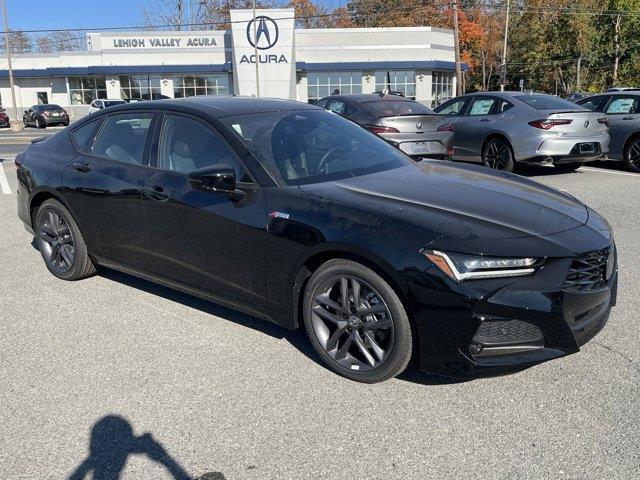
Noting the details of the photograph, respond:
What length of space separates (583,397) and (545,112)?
25.6 feet

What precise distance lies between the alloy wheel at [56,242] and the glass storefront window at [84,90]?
4611 cm

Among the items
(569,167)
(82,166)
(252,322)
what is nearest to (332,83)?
(569,167)

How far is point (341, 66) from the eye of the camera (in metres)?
44.8

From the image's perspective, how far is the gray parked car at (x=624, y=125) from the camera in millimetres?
10887

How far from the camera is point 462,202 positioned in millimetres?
3416

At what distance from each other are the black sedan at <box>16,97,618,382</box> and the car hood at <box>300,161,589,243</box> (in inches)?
0.5

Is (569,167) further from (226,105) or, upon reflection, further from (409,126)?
(226,105)

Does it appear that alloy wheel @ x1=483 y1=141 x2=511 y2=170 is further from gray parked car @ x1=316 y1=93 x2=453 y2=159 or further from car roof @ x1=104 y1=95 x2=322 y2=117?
car roof @ x1=104 y1=95 x2=322 y2=117

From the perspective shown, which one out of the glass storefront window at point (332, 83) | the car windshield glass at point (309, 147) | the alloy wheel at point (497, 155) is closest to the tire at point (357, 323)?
the car windshield glass at point (309, 147)

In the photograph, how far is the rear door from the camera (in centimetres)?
1087

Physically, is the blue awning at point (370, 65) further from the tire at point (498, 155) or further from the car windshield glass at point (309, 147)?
the car windshield glass at point (309, 147)

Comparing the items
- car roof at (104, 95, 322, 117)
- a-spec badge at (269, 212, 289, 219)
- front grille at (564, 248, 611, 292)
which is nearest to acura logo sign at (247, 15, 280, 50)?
car roof at (104, 95, 322, 117)

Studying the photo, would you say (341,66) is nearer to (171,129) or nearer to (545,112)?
(545,112)

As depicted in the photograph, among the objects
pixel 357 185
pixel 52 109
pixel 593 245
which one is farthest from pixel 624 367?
pixel 52 109
